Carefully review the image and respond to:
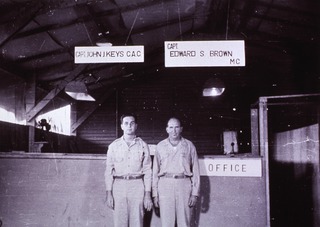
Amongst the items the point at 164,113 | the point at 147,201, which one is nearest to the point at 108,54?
the point at 147,201

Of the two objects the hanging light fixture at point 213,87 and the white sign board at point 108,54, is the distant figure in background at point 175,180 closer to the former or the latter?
the white sign board at point 108,54

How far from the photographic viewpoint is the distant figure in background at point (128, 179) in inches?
166

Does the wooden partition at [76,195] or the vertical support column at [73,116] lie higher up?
the vertical support column at [73,116]

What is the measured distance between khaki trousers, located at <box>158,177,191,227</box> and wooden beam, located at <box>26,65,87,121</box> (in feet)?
15.2

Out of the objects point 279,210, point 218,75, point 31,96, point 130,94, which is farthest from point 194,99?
point 279,210

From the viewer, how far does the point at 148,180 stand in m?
4.27

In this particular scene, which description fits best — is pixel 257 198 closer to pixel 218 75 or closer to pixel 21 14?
pixel 21 14

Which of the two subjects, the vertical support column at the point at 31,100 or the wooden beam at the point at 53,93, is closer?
the wooden beam at the point at 53,93

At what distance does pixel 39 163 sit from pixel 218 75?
801 centimetres

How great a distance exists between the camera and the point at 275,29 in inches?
347

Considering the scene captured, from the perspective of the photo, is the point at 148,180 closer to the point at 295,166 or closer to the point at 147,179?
the point at 147,179

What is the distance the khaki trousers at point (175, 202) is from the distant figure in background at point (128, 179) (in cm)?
19

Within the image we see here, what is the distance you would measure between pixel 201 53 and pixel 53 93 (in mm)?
4434

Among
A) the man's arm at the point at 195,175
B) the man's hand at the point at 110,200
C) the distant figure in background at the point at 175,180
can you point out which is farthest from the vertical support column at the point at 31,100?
the man's arm at the point at 195,175
